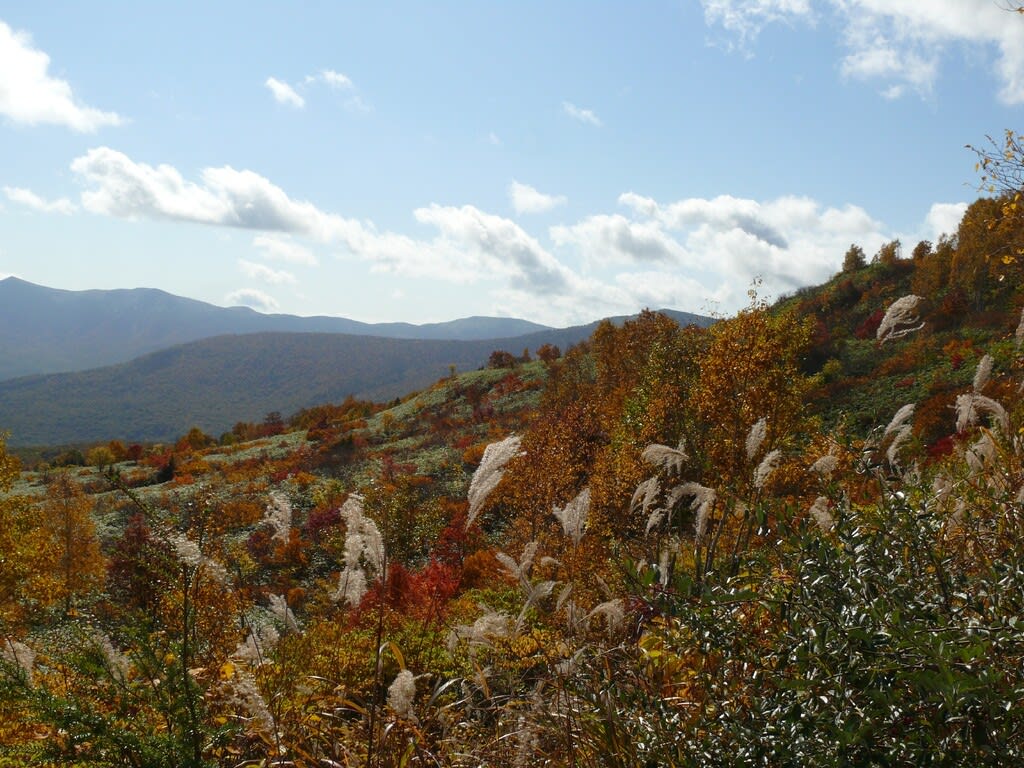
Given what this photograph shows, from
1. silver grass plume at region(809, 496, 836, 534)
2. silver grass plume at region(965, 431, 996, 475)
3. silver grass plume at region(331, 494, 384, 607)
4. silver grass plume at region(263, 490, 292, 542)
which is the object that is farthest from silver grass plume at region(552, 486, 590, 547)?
silver grass plume at region(965, 431, 996, 475)

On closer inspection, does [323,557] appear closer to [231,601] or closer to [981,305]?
[231,601]

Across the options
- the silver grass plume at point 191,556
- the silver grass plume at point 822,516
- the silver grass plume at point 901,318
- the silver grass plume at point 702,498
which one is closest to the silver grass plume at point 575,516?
the silver grass plume at point 702,498

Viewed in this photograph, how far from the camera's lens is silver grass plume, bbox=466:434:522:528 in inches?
141

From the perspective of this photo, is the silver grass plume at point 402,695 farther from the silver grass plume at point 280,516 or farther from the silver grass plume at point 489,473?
the silver grass plume at point 280,516

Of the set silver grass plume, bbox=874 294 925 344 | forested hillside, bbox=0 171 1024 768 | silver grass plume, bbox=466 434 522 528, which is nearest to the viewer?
forested hillside, bbox=0 171 1024 768

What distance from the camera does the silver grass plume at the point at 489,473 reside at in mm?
3584

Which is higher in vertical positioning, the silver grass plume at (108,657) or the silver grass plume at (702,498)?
the silver grass plume at (702,498)

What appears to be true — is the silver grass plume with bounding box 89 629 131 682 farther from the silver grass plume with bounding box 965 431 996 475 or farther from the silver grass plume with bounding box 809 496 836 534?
the silver grass plume with bounding box 965 431 996 475

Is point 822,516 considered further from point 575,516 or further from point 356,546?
point 356,546

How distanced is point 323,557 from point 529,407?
29221 mm

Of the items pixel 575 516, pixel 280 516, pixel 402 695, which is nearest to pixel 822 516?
pixel 575 516

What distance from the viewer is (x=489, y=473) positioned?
12.3 ft

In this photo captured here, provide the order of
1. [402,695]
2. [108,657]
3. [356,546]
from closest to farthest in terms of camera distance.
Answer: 1. [402,695]
2. [108,657]
3. [356,546]

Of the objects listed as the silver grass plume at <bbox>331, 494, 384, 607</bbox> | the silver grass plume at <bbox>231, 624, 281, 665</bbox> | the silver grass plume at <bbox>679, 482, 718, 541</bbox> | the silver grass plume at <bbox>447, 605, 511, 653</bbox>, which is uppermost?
the silver grass plume at <bbox>679, 482, 718, 541</bbox>
